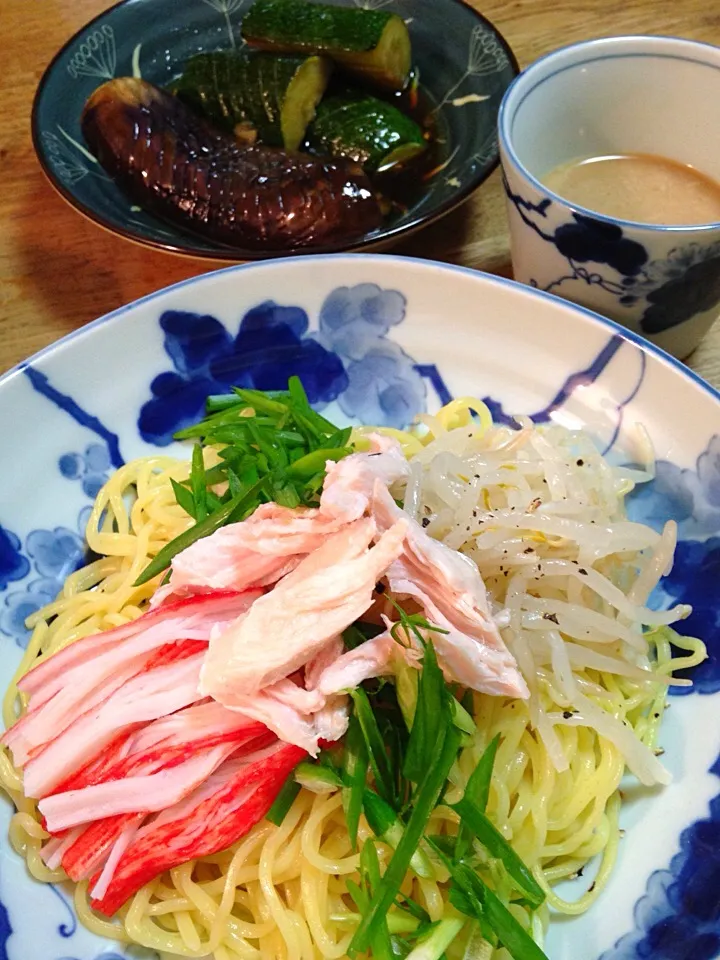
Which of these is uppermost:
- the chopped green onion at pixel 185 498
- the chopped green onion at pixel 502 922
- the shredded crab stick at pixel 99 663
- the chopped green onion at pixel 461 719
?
the chopped green onion at pixel 185 498

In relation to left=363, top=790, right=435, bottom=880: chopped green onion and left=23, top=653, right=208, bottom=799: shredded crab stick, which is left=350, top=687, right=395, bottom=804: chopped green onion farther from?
left=23, top=653, right=208, bottom=799: shredded crab stick

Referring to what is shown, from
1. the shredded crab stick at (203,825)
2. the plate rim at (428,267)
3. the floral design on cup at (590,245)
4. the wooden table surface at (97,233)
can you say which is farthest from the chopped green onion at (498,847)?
the wooden table surface at (97,233)

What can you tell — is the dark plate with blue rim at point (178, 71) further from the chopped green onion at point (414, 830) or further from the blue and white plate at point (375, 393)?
the chopped green onion at point (414, 830)

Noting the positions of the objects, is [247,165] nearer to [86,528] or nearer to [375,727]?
[86,528]

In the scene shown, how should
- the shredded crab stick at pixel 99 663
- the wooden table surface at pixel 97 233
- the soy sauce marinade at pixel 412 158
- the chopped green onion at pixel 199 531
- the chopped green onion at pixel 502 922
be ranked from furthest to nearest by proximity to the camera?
the soy sauce marinade at pixel 412 158 → the wooden table surface at pixel 97 233 → the chopped green onion at pixel 199 531 → the shredded crab stick at pixel 99 663 → the chopped green onion at pixel 502 922

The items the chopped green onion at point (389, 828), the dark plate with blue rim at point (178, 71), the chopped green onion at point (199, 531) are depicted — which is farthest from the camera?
the dark plate with blue rim at point (178, 71)

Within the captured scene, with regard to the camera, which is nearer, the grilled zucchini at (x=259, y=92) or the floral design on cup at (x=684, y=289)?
the floral design on cup at (x=684, y=289)

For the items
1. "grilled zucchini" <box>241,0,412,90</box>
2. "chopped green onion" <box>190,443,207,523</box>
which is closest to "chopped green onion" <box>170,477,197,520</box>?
"chopped green onion" <box>190,443,207,523</box>

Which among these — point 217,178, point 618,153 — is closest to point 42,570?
point 217,178
